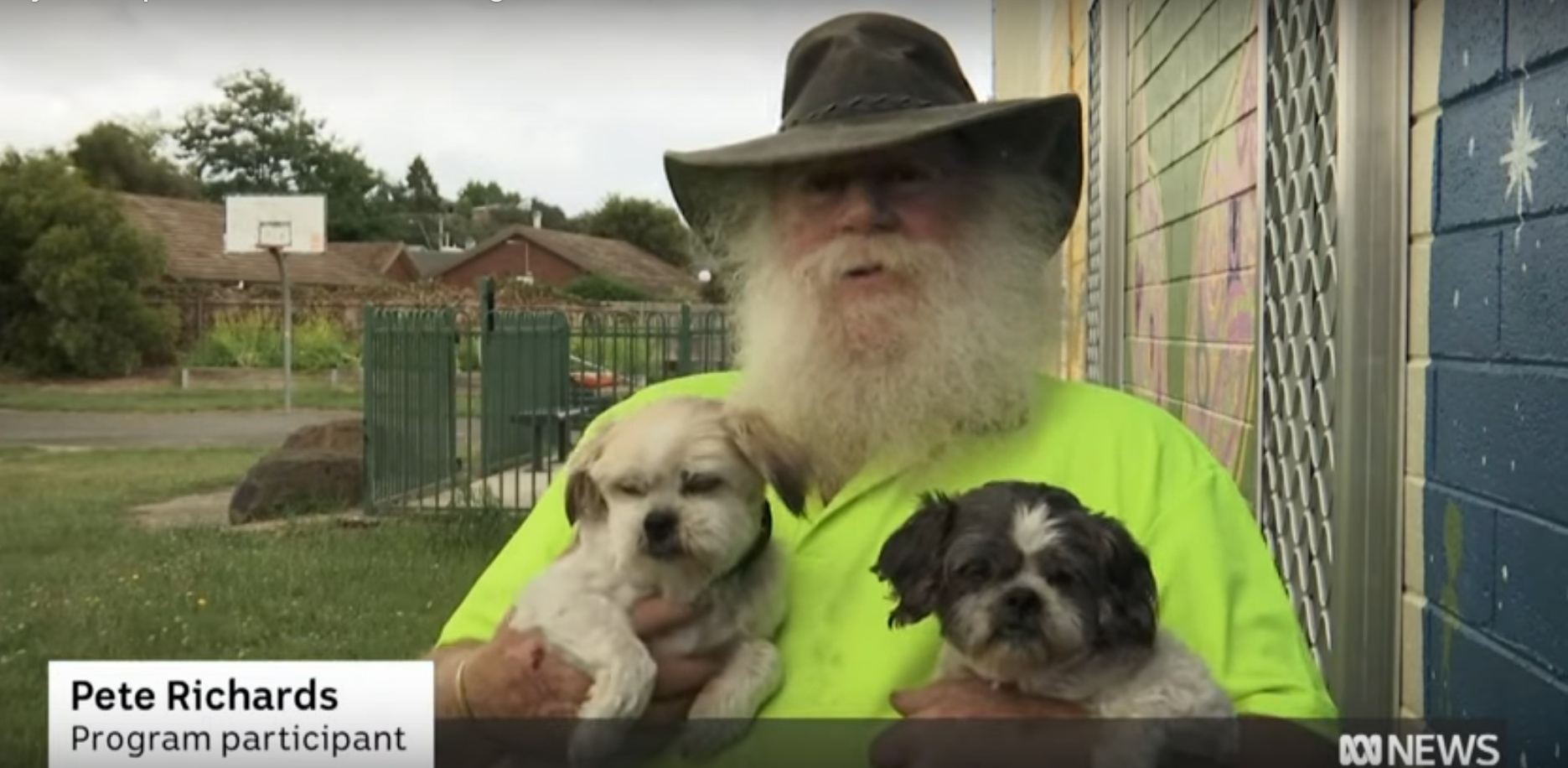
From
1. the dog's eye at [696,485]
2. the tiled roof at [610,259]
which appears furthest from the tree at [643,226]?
the dog's eye at [696,485]

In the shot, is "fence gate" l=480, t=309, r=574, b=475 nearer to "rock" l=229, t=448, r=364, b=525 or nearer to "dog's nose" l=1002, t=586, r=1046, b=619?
"rock" l=229, t=448, r=364, b=525

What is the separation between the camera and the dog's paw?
165cm

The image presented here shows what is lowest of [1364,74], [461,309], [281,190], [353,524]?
[353,524]

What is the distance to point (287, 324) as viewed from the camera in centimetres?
179

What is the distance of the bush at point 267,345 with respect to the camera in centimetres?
176

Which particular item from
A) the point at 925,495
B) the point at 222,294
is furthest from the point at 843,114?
the point at 222,294

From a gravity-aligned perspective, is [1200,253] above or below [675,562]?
above

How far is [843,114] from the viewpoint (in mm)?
1645

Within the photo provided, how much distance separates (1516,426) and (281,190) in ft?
4.48

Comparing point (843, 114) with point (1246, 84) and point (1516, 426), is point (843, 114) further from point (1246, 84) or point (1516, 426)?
Result: point (1246, 84)

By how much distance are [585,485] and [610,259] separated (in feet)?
1.04

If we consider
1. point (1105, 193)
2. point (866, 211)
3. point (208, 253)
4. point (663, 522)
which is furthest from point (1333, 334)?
point (208, 253)

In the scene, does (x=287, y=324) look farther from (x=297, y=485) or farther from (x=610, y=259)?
(x=610, y=259)

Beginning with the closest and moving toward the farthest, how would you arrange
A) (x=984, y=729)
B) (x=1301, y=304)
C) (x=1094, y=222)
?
1. (x=984, y=729)
2. (x=1094, y=222)
3. (x=1301, y=304)
